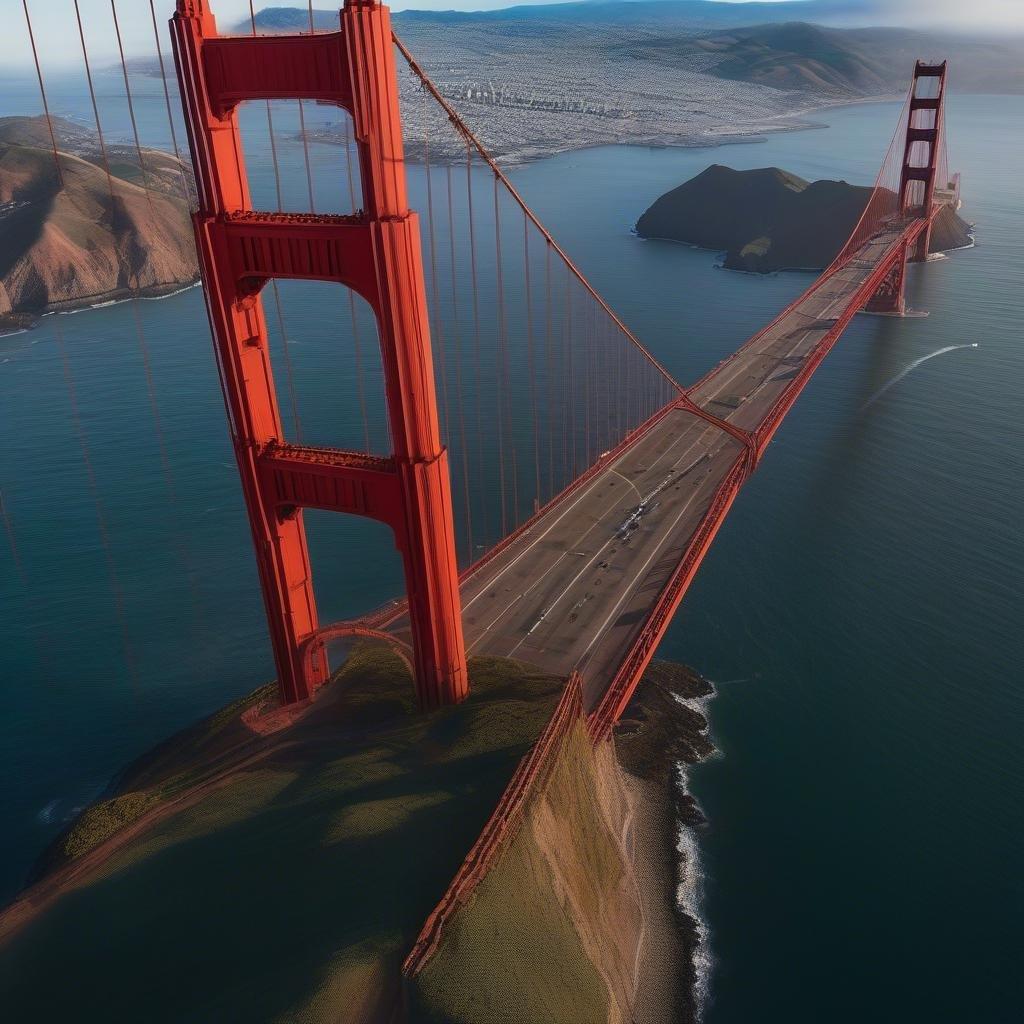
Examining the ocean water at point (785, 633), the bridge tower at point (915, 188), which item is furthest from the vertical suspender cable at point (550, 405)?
the bridge tower at point (915, 188)

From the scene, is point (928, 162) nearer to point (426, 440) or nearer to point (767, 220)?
point (767, 220)

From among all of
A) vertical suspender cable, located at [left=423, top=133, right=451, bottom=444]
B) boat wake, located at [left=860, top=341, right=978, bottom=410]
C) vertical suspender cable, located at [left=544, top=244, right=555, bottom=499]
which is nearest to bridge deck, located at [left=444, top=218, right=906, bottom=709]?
vertical suspender cable, located at [left=544, top=244, right=555, bottom=499]

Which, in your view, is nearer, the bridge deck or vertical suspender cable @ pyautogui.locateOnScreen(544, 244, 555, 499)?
the bridge deck

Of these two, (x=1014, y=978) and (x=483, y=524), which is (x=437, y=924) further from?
(x=483, y=524)

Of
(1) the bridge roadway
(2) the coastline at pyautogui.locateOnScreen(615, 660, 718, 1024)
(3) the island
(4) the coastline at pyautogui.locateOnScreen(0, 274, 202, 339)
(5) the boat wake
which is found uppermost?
(3) the island

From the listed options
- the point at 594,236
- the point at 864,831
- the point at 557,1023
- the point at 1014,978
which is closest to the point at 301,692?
the point at 557,1023

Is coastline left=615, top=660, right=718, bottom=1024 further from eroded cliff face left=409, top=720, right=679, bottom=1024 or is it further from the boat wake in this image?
the boat wake

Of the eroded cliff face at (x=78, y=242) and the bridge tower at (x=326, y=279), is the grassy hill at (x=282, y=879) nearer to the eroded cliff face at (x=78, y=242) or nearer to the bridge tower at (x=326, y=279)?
the bridge tower at (x=326, y=279)
